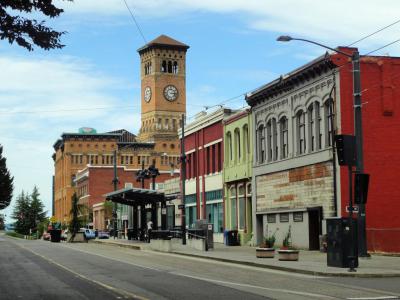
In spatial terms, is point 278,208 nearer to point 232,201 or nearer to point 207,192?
point 232,201

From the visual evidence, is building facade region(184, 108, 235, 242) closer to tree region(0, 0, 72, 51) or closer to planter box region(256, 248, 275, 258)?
planter box region(256, 248, 275, 258)

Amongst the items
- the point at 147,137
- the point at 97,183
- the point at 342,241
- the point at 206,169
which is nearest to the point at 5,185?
the point at 97,183

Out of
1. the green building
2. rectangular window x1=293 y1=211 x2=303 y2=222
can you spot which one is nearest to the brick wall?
rectangular window x1=293 y1=211 x2=303 y2=222

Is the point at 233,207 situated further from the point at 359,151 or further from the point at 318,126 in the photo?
the point at 359,151

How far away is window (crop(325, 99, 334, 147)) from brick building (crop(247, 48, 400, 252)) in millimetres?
51

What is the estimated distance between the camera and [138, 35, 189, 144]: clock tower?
169m

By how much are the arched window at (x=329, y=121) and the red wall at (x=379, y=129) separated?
2.73 ft

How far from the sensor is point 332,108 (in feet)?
116

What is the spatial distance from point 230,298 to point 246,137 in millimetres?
32672

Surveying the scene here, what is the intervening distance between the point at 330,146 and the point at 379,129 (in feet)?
8.75

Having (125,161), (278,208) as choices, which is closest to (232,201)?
(278,208)

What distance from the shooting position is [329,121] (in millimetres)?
35969

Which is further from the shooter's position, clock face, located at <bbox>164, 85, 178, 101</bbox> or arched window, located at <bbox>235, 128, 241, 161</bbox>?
clock face, located at <bbox>164, 85, 178, 101</bbox>

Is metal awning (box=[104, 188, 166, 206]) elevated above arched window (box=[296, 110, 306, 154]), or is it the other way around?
arched window (box=[296, 110, 306, 154])
